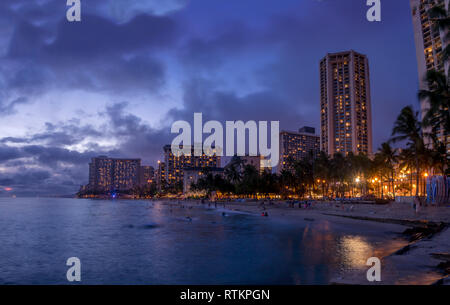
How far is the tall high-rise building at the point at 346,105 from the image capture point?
604ft

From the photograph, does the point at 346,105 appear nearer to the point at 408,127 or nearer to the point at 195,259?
the point at 408,127

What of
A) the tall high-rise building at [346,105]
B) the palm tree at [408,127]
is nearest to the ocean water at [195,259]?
the palm tree at [408,127]

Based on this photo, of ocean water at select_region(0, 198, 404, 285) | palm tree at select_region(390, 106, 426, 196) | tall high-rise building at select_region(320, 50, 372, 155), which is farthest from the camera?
tall high-rise building at select_region(320, 50, 372, 155)

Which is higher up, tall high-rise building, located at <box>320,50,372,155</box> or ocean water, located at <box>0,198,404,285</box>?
tall high-rise building, located at <box>320,50,372,155</box>

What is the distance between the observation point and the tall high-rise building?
184 meters

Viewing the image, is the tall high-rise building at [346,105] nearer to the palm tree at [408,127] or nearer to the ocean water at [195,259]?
the palm tree at [408,127]

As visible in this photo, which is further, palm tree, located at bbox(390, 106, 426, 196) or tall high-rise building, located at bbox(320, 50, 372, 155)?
tall high-rise building, located at bbox(320, 50, 372, 155)

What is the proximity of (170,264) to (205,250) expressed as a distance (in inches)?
162

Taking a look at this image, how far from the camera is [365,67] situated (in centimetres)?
19762

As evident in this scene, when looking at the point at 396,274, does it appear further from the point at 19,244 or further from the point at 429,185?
the point at 429,185

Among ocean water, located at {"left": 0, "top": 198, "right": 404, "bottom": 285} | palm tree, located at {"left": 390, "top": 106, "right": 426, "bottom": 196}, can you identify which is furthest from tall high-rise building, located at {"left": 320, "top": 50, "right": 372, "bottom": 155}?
ocean water, located at {"left": 0, "top": 198, "right": 404, "bottom": 285}

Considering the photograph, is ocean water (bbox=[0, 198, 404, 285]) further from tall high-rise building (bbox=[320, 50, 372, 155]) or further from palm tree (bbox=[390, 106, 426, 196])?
tall high-rise building (bbox=[320, 50, 372, 155])
